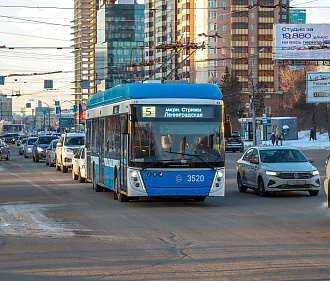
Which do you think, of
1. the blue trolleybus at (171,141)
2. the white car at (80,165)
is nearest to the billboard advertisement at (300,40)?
the white car at (80,165)

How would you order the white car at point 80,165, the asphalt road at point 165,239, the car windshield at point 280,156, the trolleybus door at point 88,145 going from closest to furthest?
1. the asphalt road at point 165,239
2. the car windshield at point 280,156
3. the trolleybus door at point 88,145
4. the white car at point 80,165

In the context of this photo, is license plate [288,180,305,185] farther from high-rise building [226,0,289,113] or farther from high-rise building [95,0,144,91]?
high-rise building [95,0,144,91]

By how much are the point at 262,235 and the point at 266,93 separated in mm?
141514

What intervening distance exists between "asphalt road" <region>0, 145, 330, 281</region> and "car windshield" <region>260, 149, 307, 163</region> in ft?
5.26

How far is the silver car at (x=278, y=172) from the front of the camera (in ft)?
69.7

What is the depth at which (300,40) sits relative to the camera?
8644cm

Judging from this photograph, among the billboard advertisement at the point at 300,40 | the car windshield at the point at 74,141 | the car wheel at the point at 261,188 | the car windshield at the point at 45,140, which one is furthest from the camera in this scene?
the billboard advertisement at the point at 300,40

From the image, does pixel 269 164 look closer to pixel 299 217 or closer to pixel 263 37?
pixel 299 217

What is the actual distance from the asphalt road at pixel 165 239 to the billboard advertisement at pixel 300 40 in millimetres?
66737

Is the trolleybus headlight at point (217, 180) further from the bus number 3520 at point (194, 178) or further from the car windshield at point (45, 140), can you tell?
the car windshield at point (45, 140)

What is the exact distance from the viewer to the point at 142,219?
15469 millimetres

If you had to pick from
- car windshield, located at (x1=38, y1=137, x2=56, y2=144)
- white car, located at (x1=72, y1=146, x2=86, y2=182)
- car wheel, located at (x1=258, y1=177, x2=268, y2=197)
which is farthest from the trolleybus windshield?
car windshield, located at (x1=38, y1=137, x2=56, y2=144)

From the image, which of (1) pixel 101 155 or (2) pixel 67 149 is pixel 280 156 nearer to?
(1) pixel 101 155

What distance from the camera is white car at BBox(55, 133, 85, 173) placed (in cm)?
3569
